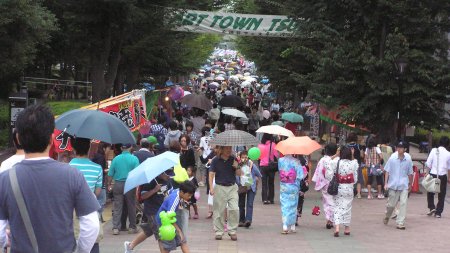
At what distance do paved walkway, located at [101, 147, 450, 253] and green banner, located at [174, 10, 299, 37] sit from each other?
463 inches

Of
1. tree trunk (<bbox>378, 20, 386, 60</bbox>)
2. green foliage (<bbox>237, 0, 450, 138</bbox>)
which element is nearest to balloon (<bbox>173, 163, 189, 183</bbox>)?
green foliage (<bbox>237, 0, 450, 138</bbox>)

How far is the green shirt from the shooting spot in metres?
11.3

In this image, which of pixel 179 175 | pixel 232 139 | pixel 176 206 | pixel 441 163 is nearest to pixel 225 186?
pixel 232 139

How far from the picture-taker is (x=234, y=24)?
2609cm

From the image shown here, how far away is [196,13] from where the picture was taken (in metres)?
25.7

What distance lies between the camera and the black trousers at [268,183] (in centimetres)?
1540

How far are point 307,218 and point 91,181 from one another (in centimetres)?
735

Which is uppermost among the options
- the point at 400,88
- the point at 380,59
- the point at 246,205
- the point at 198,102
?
the point at 380,59

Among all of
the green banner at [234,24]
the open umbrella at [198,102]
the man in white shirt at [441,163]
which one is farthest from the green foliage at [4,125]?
the man in white shirt at [441,163]

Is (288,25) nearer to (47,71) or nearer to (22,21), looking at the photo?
(22,21)

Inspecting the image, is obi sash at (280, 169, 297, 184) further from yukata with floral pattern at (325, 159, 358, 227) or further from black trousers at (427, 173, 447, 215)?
black trousers at (427, 173, 447, 215)

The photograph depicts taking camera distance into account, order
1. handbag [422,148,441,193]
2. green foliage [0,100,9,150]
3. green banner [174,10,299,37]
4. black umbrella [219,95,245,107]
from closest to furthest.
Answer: handbag [422,148,441,193] → green foliage [0,100,9,150] → green banner [174,10,299,37] → black umbrella [219,95,245,107]

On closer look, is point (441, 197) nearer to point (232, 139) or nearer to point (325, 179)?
point (325, 179)

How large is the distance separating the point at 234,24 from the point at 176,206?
18.6 m
